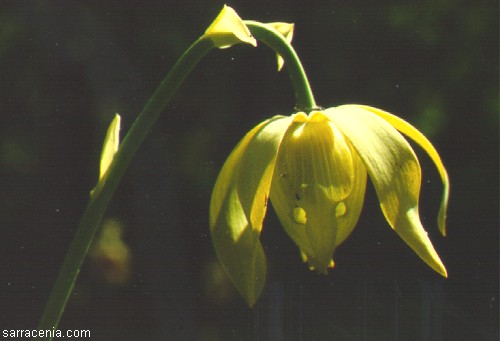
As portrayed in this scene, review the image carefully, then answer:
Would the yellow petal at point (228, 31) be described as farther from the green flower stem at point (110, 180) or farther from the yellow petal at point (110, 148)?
the yellow petal at point (110, 148)

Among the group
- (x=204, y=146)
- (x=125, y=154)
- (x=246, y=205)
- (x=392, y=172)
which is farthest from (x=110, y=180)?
(x=204, y=146)

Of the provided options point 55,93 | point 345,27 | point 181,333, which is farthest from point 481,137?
point 55,93

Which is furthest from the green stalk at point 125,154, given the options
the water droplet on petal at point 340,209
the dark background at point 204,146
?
the dark background at point 204,146

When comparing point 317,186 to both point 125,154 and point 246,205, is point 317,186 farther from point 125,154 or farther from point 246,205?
point 125,154

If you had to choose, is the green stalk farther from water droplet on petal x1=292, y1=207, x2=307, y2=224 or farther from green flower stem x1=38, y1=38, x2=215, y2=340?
water droplet on petal x1=292, y1=207, x2=307, y2=224

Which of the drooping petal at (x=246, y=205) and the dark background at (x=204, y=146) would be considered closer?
the drooping petal at (x=246, y=205)

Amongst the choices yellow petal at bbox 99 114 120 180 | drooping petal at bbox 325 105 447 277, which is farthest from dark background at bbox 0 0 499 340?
drooping petal at bbox 325 105 447 277

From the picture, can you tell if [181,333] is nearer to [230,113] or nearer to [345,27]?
[230,113]
